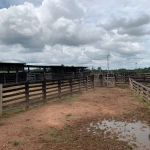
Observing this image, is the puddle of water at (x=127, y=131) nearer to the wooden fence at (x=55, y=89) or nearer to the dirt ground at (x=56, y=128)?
the dirt ground at (x=56, y=128)

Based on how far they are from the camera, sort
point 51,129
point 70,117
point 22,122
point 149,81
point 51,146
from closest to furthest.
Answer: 1. point 51,146
2. point 51,129
3. point 22,122
4. point 70,117
5. point 149,81

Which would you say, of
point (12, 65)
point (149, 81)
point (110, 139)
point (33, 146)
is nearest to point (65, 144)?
point (33, 146)

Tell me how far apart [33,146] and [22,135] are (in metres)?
0.92

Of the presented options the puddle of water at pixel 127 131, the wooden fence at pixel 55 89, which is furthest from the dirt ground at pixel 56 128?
the wooden fence at pixel 55 89

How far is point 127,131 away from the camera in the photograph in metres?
6.04

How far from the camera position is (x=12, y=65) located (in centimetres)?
2433

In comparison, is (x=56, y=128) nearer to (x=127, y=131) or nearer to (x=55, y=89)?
(x=127, y=131)

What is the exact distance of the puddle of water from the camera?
506cm

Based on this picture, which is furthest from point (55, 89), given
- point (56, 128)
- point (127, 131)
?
point (127, 131)

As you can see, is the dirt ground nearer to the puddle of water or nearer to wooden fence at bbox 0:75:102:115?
the puddle of water

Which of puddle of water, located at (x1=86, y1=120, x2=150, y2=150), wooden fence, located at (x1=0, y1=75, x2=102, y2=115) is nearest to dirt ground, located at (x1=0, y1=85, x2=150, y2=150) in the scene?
puddle of water, located at (x1=86, y1=120, x2=150, y2=150)

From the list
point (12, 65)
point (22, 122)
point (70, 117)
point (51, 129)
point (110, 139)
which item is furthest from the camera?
point (12, 65)

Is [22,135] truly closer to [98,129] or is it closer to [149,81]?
[98,129]

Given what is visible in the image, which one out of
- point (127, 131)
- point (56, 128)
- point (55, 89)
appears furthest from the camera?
point (55, 89)
